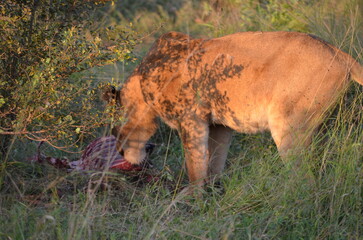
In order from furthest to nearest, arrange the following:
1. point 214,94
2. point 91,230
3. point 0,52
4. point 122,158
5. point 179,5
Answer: point 179,5 → point 122,158 → point 214,94 → point 0,52 → point 91,230

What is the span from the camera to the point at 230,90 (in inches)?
192

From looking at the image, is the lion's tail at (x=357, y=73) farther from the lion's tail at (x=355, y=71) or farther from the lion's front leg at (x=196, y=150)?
the lion's front leg at (x=196, y=150)

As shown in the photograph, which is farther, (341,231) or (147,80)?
(147,80)

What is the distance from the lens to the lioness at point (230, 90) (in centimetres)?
444

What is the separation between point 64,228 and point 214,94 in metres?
1.88

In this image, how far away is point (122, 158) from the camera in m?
5.89

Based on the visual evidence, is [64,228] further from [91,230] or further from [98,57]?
[98,57]

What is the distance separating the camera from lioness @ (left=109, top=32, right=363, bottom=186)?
175 inches

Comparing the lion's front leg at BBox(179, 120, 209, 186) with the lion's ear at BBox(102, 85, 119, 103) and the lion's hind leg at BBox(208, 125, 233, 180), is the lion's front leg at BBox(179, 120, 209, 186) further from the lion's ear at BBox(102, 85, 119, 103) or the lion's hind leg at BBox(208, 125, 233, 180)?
the lion's ear at BBox(102, 85, 119, 103)

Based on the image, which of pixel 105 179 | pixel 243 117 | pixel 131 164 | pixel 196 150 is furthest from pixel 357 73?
pixel 131 164

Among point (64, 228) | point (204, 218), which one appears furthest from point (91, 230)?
point (204, 218)

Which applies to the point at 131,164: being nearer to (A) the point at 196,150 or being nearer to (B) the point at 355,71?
(A) the point at 196,150

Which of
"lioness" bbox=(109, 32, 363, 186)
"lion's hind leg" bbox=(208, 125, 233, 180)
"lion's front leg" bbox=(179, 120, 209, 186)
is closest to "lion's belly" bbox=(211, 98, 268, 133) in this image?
"lioness" bbox=(109, 32, 363, 186)

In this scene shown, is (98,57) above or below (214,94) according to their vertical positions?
above
